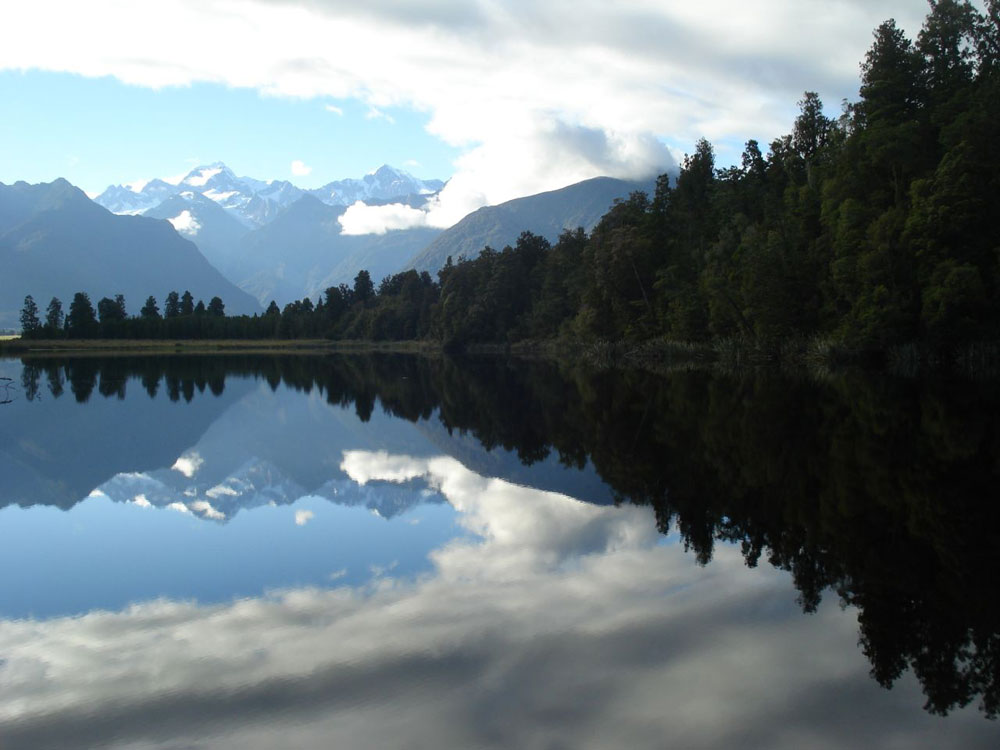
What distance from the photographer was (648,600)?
35.4 ft

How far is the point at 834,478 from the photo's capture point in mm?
17797

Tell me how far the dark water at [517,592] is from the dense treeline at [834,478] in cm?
8

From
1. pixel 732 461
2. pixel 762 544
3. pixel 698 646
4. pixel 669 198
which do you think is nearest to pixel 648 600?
pixel 698 646

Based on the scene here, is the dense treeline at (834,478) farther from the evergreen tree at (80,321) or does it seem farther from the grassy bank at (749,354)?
the evergreen tree at (80,321)

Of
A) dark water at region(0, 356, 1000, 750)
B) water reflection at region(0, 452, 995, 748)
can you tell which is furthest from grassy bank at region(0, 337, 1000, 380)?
water reflection at region(0, 452, 995, 748)

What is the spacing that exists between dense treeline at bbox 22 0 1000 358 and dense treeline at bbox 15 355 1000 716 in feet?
28.8

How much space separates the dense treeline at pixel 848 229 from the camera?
48.1m

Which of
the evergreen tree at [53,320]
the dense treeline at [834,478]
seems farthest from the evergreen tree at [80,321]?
the dense treeline at [834,478]

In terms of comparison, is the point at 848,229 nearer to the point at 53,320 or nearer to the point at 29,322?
the point at 29,322

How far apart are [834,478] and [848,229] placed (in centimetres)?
4141

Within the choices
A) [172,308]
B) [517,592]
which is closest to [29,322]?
[172,308]

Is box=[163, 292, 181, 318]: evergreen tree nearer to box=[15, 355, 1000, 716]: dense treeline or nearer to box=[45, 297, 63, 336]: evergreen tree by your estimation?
box=[45, 297, 63, 336]: evergreen tree

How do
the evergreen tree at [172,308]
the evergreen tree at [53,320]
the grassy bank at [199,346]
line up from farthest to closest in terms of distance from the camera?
the evergreen tree at [172,308], the evergreen tree at [53,320], the grassy bank at [199,346]

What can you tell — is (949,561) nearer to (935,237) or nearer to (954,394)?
(954,394)
